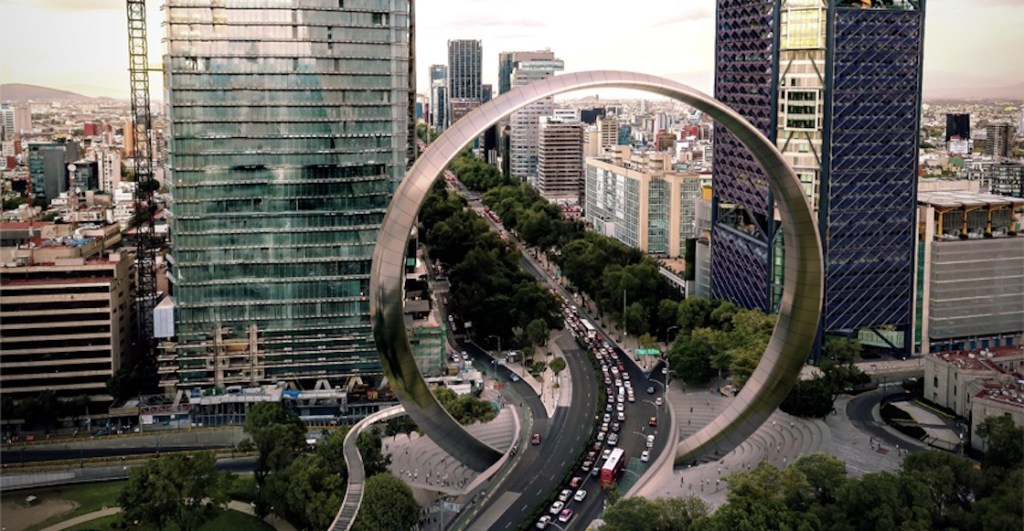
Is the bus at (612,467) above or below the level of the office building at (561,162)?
below

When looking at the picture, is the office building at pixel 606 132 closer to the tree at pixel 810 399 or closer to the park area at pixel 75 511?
the tree at pixel 810 399

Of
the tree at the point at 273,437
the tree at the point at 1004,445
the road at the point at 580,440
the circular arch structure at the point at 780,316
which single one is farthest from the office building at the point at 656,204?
the tree at the point at 273,437

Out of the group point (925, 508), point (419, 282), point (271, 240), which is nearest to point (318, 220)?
point (271, 240)

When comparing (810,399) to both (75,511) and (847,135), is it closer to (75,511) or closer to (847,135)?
(847,135)

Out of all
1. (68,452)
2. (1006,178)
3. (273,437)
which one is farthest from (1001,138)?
(68,452)

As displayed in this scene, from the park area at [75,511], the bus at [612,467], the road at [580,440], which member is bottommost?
the park area at [75,511]

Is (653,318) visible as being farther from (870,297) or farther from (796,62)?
(796,62)

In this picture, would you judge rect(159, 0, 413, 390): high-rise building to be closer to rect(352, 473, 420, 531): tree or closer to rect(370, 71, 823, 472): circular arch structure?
rect(370, 71, 823, 472): circular arch structure
